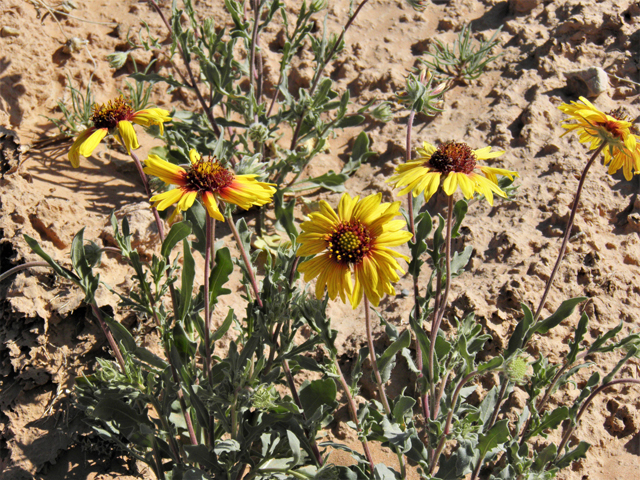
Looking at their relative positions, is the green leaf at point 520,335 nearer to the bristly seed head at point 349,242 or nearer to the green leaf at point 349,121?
the bristly seed head at point 349,242

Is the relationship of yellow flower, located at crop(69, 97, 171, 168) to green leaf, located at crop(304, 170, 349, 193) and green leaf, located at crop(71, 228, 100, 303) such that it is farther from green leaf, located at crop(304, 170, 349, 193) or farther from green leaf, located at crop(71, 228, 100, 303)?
green leaf, located at crop(304, 170, 349, 193)

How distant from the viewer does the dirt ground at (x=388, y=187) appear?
2867 millimetres

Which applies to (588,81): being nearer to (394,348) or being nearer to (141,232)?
(394,348)

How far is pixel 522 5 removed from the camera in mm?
4711

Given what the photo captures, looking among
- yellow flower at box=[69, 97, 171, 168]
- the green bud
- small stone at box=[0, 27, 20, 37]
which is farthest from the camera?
small stone at box=[0, 27, 20, 37]

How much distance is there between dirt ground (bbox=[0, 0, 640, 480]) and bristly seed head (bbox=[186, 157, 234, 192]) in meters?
1.32

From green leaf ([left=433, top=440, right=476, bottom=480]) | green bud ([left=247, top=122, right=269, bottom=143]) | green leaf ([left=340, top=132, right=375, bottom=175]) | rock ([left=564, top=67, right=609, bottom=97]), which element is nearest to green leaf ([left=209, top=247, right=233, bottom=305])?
green leaf ([left=433, top=440, right=476, bottom=480])

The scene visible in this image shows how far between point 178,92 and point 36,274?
2277 millimetres

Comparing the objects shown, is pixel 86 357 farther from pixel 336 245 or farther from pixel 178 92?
pixel 178 92

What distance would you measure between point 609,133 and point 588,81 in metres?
2.02

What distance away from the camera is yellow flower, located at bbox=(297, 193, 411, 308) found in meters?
2.00

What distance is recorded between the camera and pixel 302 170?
423cm

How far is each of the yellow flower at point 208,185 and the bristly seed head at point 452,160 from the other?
705 millimetres

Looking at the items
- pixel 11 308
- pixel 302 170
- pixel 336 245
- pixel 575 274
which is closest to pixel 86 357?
pixel 11 308
